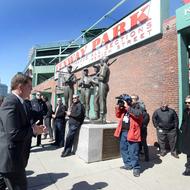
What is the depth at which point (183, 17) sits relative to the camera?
7086mm

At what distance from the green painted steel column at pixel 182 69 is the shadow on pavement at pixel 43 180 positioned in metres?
4.25

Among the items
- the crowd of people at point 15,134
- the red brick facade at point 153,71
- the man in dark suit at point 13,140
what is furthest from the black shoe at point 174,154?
the man in dark suit at point 13,140

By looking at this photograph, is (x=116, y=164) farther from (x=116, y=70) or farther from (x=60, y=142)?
(x=116, y=70)

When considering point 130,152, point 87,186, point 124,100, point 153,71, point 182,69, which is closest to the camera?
point 87,186

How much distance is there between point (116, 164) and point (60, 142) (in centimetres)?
297

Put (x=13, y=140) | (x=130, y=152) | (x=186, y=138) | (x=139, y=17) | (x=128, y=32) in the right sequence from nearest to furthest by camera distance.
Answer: (x=13, y=140) < (x=186, y=138) < (x=130, y=152) < (x=139, y=17) < (x=128, y=32)

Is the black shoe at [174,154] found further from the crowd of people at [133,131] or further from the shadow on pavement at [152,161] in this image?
the shadow on pavement at [152,161]

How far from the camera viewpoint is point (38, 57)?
41.7 meters

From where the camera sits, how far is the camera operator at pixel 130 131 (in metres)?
5.07

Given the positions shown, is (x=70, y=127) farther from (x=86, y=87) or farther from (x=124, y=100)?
(x=124, y=100)

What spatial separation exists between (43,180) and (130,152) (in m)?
1.97

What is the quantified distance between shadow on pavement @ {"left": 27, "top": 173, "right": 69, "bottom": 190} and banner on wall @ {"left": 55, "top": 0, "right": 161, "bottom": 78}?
5.95 m

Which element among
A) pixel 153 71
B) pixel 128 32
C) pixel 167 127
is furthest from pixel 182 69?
pixel 128 32

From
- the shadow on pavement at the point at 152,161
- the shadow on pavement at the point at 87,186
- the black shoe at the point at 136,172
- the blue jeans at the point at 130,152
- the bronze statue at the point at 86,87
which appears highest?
the bronze statue at the point at 86,87
